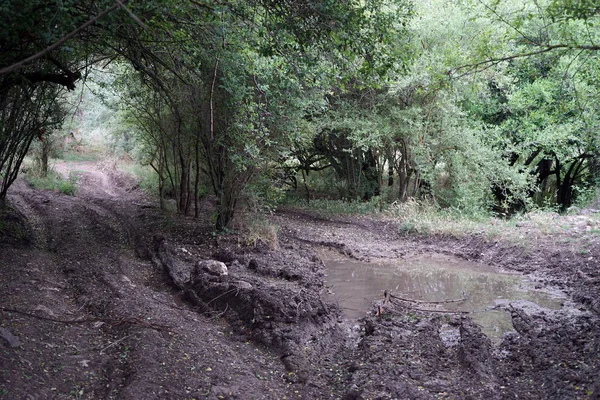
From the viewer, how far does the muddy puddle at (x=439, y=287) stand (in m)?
8.16

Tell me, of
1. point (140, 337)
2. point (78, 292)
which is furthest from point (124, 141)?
point (140, 337)

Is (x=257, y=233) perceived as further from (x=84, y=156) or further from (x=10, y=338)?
(x=84, y=156)

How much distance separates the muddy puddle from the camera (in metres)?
8.16

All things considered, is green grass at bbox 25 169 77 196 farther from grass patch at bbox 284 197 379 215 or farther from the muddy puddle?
the muddy puddle

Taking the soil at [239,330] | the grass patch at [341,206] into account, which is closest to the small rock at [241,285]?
the soil at [239,330]

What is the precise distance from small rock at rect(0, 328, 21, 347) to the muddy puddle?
4486 millimetres

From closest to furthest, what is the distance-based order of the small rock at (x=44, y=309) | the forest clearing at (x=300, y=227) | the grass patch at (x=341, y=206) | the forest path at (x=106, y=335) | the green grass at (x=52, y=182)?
the forest path at (x=106, y=335)
the forest clearing at (x=300, y=227)
the small rock at (x=44, y=309)
the grass patch at (x=341, y=206)
the green grass at (x=52, y=182)

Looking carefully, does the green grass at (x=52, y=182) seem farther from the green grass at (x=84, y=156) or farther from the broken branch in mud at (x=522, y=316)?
the broken branch in mud at (x=522, y=316)

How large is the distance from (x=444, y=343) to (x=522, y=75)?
14475 mm

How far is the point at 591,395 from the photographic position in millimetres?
4438

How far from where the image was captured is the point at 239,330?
6.50m

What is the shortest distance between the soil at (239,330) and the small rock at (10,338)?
0.06ft

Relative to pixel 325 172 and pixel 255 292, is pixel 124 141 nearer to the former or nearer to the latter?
pixel 325 172

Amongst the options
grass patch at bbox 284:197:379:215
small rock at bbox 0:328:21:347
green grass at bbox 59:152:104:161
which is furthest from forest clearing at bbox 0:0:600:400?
green grass at bbox 59:152:104:161
